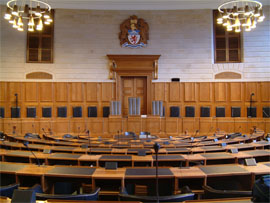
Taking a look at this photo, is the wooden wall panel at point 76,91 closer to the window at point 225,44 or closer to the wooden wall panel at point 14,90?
the wooden wall panel at point 14,90

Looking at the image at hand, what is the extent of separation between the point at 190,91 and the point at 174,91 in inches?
34.5

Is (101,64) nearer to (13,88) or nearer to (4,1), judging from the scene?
(13,88)

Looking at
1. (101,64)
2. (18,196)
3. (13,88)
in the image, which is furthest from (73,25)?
(18,196)

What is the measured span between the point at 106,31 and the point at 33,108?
5.73 metres

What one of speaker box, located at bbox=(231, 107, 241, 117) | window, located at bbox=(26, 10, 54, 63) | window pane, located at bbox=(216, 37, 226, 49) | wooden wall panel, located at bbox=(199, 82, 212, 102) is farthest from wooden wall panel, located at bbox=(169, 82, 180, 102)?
window, located at bbox=(26, 10, 54, 63)

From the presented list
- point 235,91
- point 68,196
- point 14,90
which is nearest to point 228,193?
point 68,196

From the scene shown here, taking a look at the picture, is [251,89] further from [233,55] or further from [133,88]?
[133,88]

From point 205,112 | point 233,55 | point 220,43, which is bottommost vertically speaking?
point 205,112

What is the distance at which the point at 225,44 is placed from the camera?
40.9 feet

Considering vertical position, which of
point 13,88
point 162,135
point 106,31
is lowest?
point 162,135

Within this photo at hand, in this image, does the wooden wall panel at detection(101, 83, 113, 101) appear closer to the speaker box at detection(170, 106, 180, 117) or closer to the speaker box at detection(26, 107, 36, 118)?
the speaker box at detection(170, 106, 180, 117)

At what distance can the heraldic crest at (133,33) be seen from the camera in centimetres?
1223

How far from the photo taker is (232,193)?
2359mm

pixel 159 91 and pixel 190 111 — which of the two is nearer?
pixel 190 111
